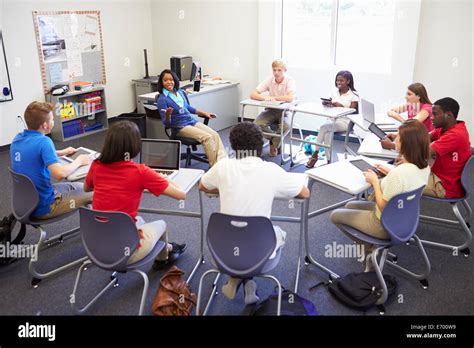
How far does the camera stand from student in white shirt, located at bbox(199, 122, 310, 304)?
237 centimetres

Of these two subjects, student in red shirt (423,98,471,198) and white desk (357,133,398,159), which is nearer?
student in red shirt (423,98,471,198)

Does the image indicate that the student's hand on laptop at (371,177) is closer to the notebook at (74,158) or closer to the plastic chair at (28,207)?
the notebook at (74,158)

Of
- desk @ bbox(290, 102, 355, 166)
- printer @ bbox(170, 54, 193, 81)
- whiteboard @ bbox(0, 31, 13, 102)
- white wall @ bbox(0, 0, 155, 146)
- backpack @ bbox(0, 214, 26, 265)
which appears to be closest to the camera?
backpack @ bbox(0, 214, 26, 265)

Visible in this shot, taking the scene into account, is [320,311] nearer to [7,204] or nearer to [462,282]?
[462,282]

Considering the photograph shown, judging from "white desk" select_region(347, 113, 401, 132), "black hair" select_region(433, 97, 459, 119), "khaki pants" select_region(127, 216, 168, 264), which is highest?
"black hair" select_region(433, 97, 459, 119)

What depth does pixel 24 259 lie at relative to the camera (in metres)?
3.37

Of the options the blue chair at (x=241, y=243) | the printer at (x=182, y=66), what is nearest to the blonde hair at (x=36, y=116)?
the blue chair at (x=241, y=243)

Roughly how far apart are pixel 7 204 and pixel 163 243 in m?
2.49

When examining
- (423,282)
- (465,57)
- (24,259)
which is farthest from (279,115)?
(24,259)

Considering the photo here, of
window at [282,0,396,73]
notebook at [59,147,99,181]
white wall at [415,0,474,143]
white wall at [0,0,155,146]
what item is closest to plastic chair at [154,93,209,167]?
notebook at [59,147,99,181]

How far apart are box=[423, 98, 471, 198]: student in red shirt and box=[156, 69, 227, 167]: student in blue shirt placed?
2357mm

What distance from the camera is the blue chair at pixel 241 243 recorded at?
2232 mm

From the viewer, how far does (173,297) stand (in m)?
2.71

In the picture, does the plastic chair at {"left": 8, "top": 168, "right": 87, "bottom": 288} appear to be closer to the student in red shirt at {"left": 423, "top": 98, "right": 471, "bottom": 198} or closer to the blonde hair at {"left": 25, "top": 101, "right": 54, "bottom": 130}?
the blonde hair at {"left": 25, "top": 101, "right": 54, "bottom": 130}
